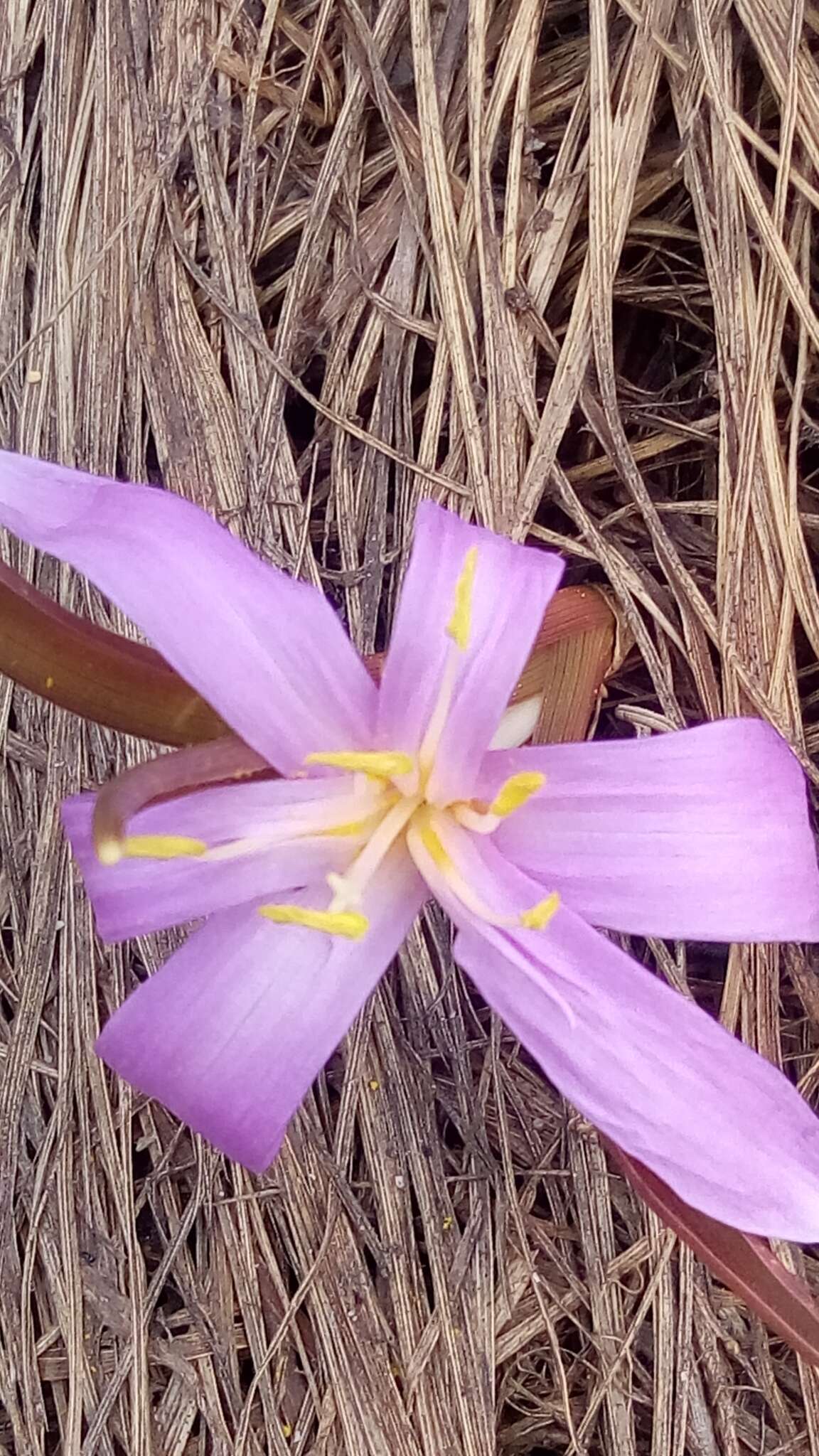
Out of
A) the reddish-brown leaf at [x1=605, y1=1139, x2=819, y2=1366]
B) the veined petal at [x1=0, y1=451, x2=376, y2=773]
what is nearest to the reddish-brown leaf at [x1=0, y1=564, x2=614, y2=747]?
the veined petal at [x1=0, y1=451, x2=376, y2=773]

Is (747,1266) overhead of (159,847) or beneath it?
beneath

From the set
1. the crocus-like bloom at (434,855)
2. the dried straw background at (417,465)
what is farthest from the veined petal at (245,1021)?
the dried straw background at (417,465)

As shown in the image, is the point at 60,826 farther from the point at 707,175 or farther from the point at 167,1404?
the point at 707,175

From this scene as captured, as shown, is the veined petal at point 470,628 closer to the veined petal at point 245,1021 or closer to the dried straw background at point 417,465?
the veined petal at point 245,1021

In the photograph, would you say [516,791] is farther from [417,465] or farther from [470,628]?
[417,465]

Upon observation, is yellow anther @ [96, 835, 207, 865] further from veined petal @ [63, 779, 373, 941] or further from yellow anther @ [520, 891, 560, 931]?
yellow anther @ [520, 891, 560, 931]

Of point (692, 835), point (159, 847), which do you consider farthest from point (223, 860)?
point (692, 835)

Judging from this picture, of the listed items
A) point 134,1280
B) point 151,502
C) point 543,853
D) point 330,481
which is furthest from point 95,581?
point 134,1280
